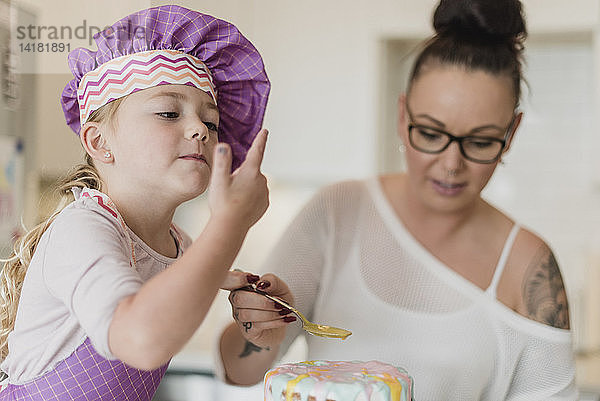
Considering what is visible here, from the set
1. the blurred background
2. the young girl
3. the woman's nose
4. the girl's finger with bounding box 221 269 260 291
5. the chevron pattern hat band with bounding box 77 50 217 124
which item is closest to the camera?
the young girl

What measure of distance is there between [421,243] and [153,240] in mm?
559

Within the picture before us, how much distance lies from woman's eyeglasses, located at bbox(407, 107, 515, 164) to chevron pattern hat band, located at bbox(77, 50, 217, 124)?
472mm

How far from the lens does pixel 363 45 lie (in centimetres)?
274

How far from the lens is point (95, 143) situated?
0.67 m

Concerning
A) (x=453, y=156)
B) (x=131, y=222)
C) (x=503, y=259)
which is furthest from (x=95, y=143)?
(x=503, y=259)

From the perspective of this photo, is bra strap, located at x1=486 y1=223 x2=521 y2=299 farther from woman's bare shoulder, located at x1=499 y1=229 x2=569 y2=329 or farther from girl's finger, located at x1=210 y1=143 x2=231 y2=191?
girl's finger, located at x1=210 y1=143 x2=231 y2=191

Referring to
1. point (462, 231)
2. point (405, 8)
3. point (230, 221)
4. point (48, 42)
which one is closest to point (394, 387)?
point (230, 221)

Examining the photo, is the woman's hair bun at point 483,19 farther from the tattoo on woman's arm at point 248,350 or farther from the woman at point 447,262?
the tattoo on woman's arm at point 248,350

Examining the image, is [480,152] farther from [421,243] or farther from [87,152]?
[87,152]

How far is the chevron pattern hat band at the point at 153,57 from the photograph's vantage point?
2.06 ft

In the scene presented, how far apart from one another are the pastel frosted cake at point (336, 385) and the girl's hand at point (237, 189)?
0.15m

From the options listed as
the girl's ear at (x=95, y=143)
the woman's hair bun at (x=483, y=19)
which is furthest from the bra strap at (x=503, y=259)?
the girl's ear at (x=95, y=143)

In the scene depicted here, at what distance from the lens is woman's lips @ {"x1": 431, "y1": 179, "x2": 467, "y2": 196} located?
3.50 ft

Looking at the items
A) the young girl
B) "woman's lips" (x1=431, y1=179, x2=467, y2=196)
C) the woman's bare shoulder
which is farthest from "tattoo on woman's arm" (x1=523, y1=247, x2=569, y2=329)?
the young girl
